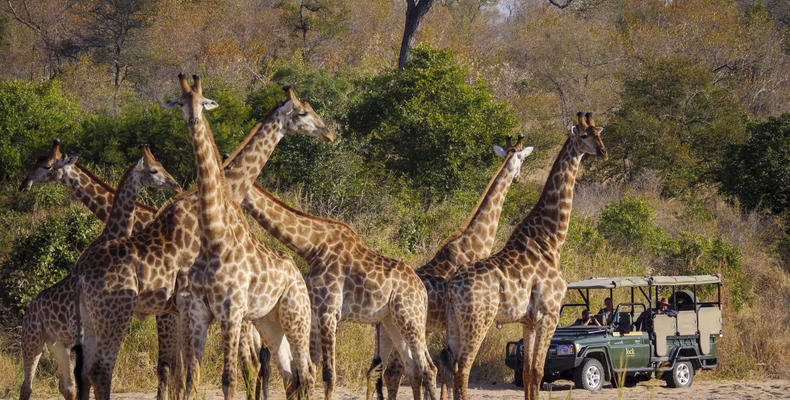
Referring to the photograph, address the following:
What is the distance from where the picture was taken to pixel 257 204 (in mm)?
9266

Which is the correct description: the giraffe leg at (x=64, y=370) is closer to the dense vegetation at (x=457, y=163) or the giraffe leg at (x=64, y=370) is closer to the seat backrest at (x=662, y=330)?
the dense vegetation at (x=457, y=163)

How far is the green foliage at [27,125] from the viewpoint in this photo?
733 inches

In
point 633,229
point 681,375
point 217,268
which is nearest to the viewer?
point 217,268

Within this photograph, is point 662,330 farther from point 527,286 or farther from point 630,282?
point 527,286

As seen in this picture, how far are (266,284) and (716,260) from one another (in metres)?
13.8

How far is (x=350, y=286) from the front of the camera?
8.94 meters

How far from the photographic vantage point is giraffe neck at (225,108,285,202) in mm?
9078

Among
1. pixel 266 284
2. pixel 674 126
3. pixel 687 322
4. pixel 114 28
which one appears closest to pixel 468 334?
pixel 266 284

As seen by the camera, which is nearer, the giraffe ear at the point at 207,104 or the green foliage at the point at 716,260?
the giraffe ear at the point at 207,104

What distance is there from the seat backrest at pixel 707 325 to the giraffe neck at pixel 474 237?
482 centimetres

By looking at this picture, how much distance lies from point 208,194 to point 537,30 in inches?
1461

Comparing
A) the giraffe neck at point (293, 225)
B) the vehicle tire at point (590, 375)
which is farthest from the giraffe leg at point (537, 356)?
the vehicle tire at point (590, 375)

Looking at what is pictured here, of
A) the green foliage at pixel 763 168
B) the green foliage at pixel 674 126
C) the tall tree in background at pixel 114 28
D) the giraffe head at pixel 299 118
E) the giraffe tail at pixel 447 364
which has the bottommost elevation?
the giraffe tail at pixel 447 364

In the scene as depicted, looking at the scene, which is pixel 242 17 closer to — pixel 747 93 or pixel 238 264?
pixel 747 93
